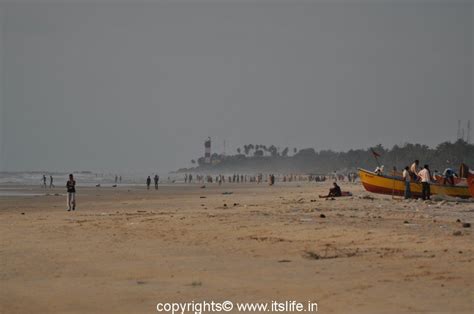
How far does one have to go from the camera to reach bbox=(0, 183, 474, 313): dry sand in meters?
8.86

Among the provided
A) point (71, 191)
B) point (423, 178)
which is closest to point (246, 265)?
point (71, 191)

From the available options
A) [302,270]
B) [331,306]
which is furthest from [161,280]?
[331,306]

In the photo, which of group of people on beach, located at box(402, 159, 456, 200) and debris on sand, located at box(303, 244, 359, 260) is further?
group of people on beach, located at box(402, 159, 456, 200)

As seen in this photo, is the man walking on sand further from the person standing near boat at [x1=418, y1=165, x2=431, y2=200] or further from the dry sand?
the person standing near boat at [x1=418, y1=165, x2=431, y2=200]

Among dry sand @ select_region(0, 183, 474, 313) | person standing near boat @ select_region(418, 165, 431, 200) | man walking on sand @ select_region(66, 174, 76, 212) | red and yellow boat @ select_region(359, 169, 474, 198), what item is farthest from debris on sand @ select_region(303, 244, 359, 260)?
red and yellow boat @ select_region(359, 169, 474, 198)

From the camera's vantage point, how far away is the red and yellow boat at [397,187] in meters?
31.4

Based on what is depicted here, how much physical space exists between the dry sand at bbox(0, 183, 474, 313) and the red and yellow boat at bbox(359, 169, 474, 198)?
12.7 m

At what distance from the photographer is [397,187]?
107 feet

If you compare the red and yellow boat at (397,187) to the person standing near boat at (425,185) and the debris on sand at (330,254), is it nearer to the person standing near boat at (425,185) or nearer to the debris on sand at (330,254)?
the person standing near boat at (425,185)

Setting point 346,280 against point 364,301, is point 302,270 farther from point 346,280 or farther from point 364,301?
point 364,301

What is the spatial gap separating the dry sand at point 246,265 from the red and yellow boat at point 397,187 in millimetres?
12673

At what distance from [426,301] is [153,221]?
13.2 m

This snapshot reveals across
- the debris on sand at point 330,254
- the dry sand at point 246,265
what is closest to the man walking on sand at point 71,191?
the dry sand at point 246,265

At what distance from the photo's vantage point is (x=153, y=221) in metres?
20.7
